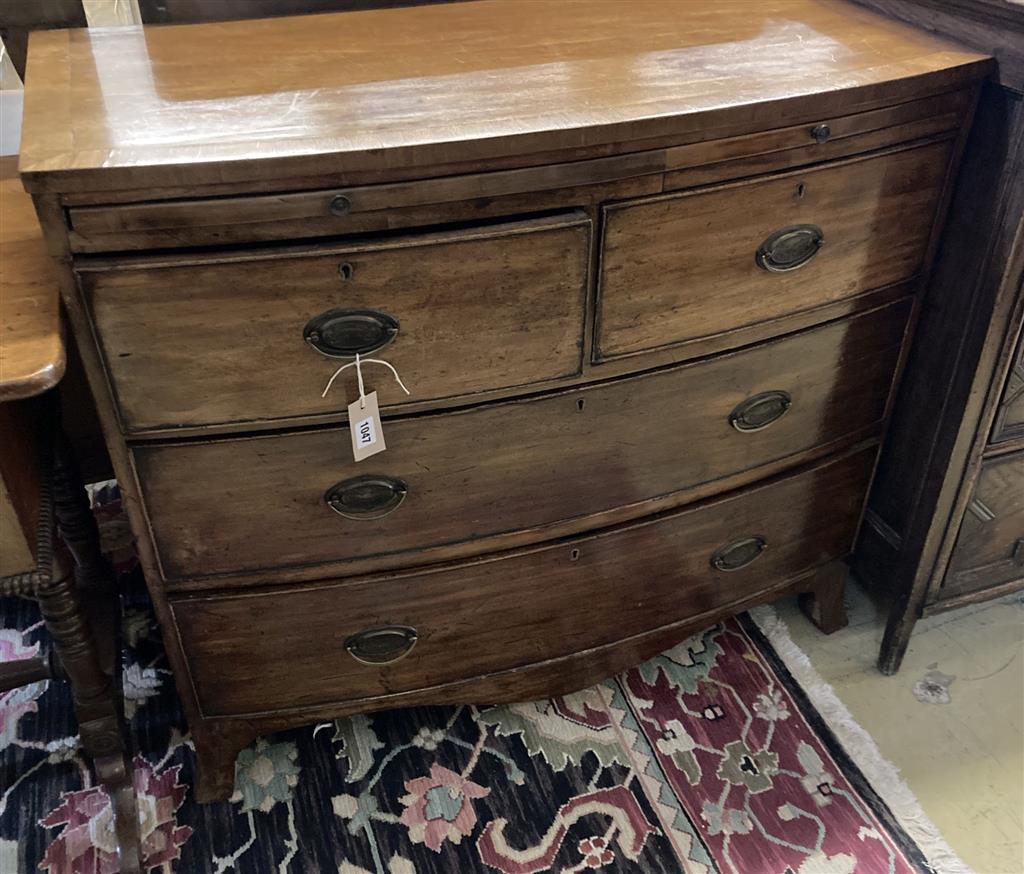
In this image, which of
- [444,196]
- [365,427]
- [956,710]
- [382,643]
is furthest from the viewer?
[956,710]

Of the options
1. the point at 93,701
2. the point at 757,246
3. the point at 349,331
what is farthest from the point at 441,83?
the point at 93,701

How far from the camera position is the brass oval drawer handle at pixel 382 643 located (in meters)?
1.32

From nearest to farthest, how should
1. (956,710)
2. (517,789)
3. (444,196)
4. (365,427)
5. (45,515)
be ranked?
1. (444,196)
2. (365,427)
3. (45,515)
4. (517,789)
5. (956,710)

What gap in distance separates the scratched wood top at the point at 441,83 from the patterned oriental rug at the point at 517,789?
0.95 meters

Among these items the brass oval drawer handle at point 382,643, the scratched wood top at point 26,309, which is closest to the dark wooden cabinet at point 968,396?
the brass oval drawer handle at point 382,643

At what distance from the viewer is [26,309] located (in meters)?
1.03

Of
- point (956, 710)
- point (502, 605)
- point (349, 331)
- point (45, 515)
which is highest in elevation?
point (349, 331)

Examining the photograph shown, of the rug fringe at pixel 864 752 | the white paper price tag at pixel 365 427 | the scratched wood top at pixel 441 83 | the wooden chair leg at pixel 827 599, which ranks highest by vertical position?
the scratched wood top at pixel 441 83

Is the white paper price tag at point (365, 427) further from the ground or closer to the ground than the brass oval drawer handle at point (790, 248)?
closer to the ground

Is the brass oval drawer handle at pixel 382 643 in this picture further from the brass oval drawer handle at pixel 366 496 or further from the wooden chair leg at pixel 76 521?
the wooden chair leg at pixel 76 521

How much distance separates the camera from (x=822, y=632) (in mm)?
1728

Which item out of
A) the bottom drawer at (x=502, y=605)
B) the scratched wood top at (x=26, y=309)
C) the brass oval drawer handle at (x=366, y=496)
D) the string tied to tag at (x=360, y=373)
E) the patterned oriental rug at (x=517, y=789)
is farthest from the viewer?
the patterned oriental rug at (x=517, y=789)

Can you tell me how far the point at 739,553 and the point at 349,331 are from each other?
0.76m

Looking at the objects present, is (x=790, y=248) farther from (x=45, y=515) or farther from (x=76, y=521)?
(x=76, y=521)
